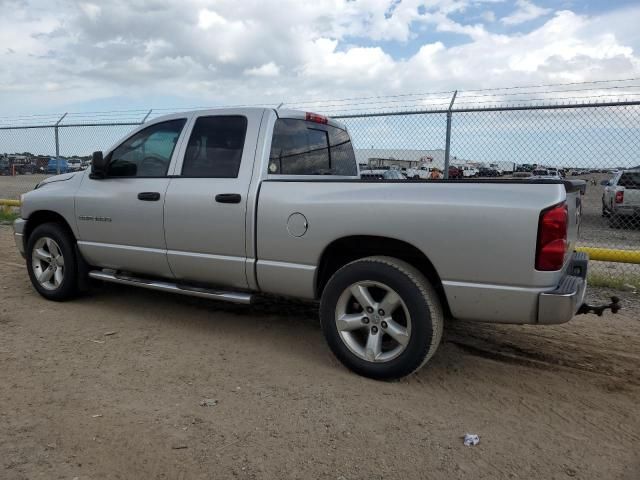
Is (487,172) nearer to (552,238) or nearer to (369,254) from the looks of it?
(369,254)

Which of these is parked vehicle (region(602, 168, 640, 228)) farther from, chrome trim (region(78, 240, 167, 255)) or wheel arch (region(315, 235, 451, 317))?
chrome trim (region(78, 240, 167, 255))

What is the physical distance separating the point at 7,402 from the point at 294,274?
6.52 feet

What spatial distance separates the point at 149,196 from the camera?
4535 millimetres

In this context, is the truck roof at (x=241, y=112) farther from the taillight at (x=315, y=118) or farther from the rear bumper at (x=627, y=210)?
the rear bumper at (x=627, y=210)

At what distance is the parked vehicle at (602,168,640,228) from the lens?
41.7 ft

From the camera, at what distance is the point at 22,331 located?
4527mm

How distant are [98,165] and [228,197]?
158 cm

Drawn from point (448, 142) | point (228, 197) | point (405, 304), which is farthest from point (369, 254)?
point (448, 142)

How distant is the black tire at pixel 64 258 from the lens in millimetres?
5188

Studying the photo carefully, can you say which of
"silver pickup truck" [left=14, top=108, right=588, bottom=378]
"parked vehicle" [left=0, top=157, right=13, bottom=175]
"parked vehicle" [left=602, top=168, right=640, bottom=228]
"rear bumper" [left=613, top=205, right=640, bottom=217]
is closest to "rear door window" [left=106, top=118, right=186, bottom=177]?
"silver pickup truck" [left=14, top=108, right=588, bottom=378]

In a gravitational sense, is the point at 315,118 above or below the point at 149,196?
above

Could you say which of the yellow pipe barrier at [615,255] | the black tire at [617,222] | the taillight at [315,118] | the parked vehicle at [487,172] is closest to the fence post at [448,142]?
the parked vehicle at [487,172]

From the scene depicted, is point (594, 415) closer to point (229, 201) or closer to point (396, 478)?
Result: point (396, 478)

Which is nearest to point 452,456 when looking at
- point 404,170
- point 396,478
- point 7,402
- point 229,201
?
point 396,478
